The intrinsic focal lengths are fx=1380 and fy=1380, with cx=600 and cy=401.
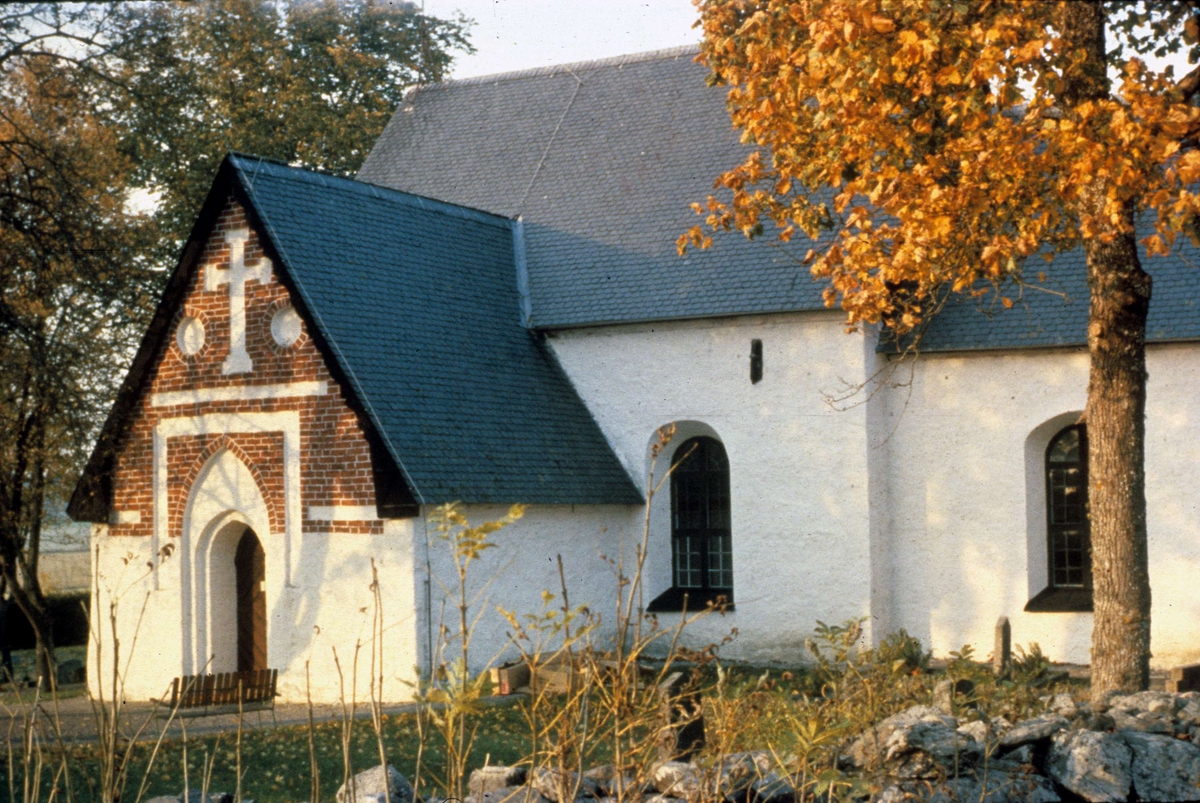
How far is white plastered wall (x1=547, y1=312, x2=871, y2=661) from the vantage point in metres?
17.5

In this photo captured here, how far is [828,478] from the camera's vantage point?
17.7 meters

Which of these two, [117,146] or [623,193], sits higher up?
[117,146]

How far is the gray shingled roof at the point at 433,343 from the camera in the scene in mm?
15977

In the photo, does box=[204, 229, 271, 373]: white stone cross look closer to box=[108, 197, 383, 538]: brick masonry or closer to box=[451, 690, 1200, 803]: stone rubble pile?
box=[108, 197, 383, 538]: brick masonry

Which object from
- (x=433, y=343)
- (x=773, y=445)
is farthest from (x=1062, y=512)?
(x=433, y=343)

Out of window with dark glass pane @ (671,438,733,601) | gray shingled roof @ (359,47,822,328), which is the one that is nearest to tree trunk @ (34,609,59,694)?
gray shingled roof @ (359,47,822,328)

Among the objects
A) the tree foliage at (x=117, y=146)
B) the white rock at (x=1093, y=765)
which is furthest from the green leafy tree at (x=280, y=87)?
the white rock at (x=1093, y=765)

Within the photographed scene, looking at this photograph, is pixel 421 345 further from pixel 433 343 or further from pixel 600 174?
pixel 600 174

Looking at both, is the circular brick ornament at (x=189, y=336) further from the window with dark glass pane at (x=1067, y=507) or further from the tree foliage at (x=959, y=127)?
the window with dark glass pane at (x=1067, y=507)

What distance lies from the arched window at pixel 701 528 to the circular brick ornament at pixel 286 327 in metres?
5.60

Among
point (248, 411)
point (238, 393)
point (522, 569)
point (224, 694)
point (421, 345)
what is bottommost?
point (224, 694)

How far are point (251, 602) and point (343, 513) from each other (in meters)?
2.83

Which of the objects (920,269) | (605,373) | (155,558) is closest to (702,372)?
(605,373)

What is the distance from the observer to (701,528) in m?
19.3
